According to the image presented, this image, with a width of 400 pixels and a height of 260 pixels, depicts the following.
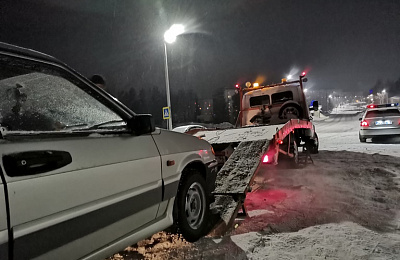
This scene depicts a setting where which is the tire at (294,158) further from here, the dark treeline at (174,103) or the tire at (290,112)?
the dark treeline at (174,103)

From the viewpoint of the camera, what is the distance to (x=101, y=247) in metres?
2.11

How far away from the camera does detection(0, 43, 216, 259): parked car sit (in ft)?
5.21

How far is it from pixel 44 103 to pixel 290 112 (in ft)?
25.2

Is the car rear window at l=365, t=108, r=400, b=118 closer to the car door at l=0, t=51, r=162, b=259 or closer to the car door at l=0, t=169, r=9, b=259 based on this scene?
the car door at l=0, t=51, r=162, b=259

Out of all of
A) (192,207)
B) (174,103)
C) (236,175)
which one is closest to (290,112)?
(236,175)

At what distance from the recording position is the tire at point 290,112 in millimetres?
8773

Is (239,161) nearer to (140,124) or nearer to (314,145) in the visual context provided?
(140,124)

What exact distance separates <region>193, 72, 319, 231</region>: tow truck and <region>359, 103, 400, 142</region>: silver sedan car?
12.3ft

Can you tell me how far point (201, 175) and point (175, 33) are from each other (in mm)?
10042

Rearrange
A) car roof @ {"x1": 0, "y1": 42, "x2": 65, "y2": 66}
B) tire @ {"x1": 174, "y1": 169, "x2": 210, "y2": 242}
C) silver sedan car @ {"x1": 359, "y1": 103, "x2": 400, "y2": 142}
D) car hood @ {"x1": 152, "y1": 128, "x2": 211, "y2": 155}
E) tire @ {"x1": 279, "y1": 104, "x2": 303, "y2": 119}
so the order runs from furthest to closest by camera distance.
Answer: silver sedan car @ {"x1": 359, "y1": 103, "x2": 400, "y2": 142}
tire @ {"x1": 279, "y1": 104, "x2": 303, "y2": 119}
tire @ {"x1": 174, "y1": 169, "x2": 210, "y2": 242}
car hood @ {"x1": 152, "y1": 128, "x2": 211, "y2": 155}
car roof @ {"x1": 0, "y1": 42, "x2": 65, "y2": 66}

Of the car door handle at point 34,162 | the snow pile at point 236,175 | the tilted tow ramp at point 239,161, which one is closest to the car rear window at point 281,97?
the tilted tow ramp at point 239,161

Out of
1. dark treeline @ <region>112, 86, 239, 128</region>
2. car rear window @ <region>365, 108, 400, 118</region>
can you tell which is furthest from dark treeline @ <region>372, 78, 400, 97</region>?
car rear window @ <region>365, 108, 400, 118</region>

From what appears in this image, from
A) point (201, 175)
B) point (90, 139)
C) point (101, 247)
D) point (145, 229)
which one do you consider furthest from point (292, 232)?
point (90, 139)

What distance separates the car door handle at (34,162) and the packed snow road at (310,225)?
165cm
